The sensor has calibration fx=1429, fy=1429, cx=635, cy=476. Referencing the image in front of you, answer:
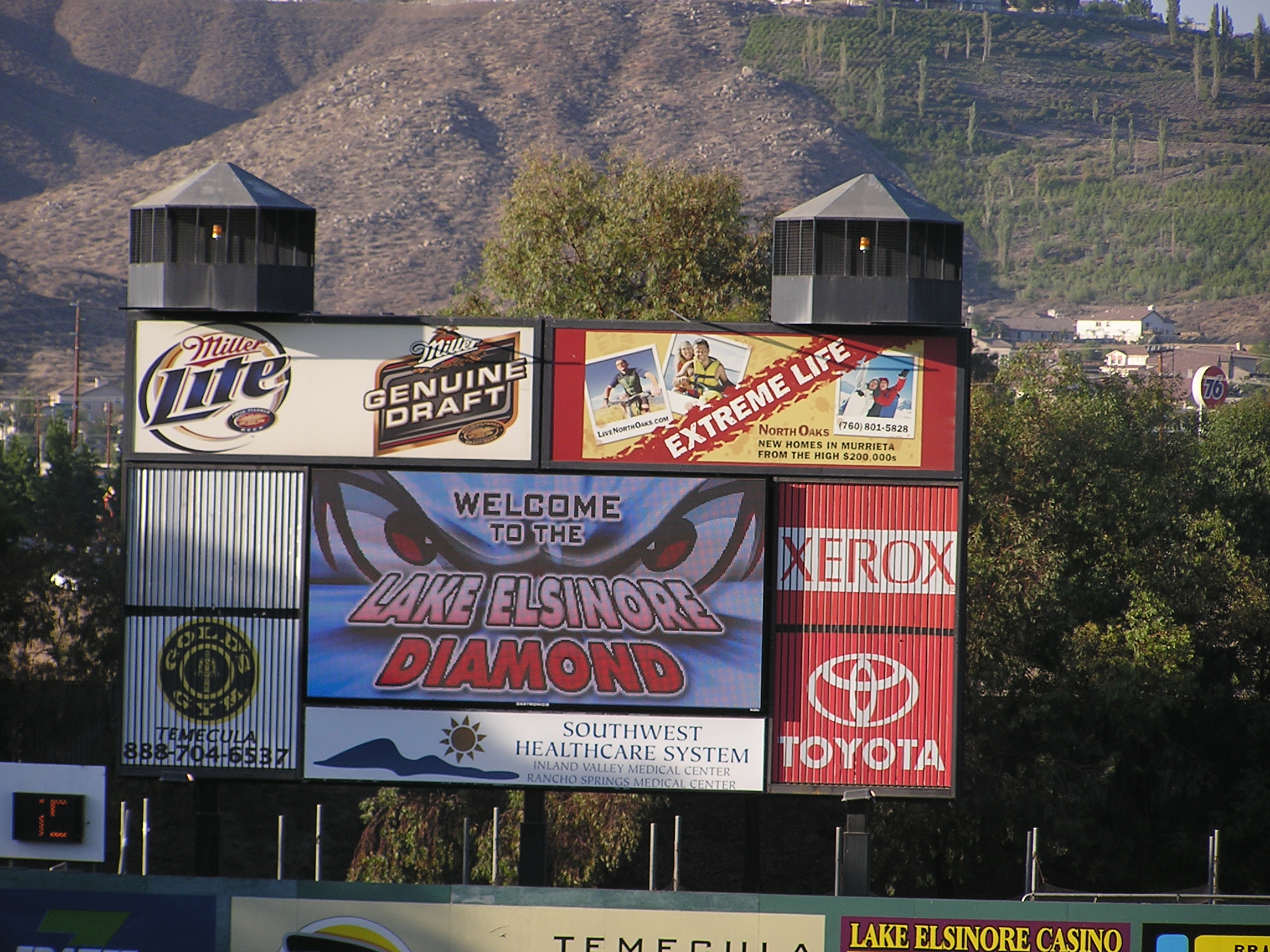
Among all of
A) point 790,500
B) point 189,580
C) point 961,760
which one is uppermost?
point 790,500

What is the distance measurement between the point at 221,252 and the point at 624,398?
16.5 ft

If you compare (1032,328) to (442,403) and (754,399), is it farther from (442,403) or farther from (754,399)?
(442,403)

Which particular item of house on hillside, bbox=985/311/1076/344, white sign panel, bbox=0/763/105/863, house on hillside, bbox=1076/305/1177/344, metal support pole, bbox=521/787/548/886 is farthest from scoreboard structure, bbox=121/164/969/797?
house on hillside, bbox=1076/305/1177/344

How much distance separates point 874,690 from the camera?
16469 mm

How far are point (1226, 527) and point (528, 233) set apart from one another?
52.5 feet

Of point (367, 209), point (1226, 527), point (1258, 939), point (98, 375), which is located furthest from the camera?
point (367, 209)

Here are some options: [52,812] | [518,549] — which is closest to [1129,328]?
[518,549]

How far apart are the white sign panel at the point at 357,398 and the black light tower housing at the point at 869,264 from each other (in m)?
Result: 3.18

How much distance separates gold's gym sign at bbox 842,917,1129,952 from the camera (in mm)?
16125

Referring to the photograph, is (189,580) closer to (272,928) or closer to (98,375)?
(272,928)

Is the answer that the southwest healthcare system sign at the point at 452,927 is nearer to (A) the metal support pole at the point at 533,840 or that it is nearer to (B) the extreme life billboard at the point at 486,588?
(A) the metal support pole at the point at 533,840

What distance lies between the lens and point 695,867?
31.8 metres

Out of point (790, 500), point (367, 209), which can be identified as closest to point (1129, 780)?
point (790, 500)

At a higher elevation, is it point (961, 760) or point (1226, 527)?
point (1226, 527)
